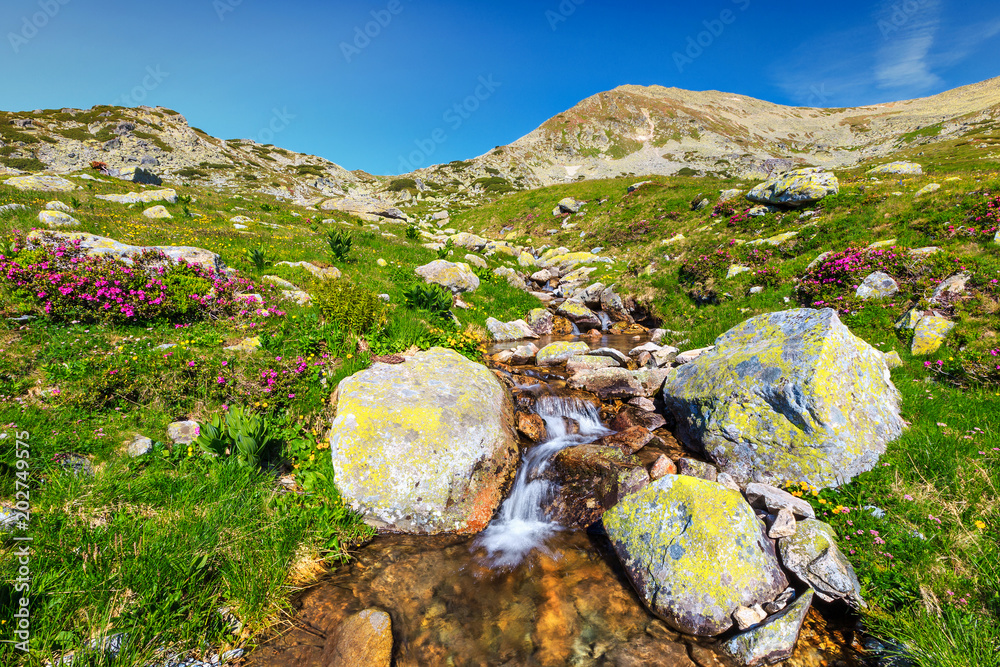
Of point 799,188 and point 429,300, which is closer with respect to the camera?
point 429,300

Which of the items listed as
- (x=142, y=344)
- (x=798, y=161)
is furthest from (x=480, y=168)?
(x=142, y=344)

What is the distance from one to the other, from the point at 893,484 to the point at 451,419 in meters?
7.11

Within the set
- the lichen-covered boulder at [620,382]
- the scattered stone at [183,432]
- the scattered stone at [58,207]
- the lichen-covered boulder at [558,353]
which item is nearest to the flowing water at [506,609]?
the scattered stone at [183,432]

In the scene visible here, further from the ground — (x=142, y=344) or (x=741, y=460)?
(x=142, y=344)

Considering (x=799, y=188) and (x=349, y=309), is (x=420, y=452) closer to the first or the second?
(x=349, y=309)

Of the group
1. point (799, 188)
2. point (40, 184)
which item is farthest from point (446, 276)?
point (40, 184)

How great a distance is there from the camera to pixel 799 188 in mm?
17953

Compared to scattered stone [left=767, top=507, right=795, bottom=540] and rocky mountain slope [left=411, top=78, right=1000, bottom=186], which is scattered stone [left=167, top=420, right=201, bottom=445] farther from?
rocky mountain slope [left=411, top=78, right=1000, bottom=186]

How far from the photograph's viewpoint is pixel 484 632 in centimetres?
470

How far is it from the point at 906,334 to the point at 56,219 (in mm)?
25024

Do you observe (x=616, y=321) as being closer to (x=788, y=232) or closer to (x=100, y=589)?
(x=788, y=232)

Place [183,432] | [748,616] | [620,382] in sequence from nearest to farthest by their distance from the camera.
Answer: [748,616]
[183,432]
[620,382]

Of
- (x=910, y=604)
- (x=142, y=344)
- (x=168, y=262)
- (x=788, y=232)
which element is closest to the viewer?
(x=910, y=604)

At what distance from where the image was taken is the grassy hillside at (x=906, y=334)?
4133 millimetres
